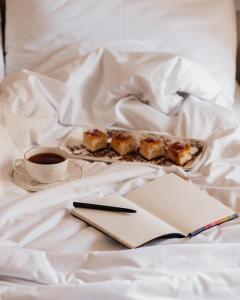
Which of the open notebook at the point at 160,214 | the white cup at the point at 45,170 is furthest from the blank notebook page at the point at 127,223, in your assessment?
the white cup at the point at 45,170

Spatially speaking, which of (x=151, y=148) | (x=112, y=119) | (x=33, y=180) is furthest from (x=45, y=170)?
(x=112, y=119)

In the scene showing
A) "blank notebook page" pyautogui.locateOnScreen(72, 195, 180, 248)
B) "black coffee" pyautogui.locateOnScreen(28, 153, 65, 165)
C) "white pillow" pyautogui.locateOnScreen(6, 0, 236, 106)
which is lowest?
"blank notebook page" pyautogui.locateOnScreen(72, 195, 180, 248)

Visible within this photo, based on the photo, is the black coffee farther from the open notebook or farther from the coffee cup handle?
the open notebook

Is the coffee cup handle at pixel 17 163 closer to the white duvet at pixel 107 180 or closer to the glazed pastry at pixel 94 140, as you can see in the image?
the white duvet at pixel 107 180

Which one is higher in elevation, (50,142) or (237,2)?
(237,2)

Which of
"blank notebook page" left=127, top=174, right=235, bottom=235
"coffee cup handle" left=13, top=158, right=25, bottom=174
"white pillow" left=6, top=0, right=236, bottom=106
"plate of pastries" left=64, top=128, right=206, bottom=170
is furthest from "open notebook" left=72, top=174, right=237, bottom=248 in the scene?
"white pillow" left=6, top=0, right=236, bottom=106

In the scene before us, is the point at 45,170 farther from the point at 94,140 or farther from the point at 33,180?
the point at 94,140

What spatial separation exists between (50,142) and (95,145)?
14 cm

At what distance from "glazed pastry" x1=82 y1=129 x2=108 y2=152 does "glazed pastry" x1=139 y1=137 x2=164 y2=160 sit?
10 cm

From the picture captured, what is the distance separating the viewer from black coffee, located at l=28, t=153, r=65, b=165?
1.17 metres

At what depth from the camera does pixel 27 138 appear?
4.43 feet

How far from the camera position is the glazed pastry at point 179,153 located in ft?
4.12

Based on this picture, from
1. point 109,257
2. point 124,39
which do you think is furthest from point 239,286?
point 124,39

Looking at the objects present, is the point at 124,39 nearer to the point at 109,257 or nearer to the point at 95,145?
the point at 95,145
